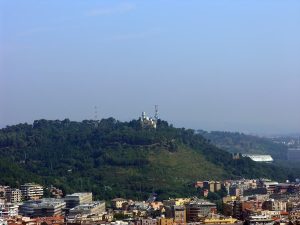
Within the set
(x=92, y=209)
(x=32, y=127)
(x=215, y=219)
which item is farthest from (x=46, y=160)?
(x=215, y=219)

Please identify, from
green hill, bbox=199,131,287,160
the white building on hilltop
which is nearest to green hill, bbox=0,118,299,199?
the white building on hilltop

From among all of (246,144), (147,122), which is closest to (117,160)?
(147,122)

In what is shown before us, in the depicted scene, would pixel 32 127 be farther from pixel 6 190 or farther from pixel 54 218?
pixel 54 218

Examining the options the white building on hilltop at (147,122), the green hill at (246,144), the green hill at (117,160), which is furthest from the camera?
the green hill at (246,144)

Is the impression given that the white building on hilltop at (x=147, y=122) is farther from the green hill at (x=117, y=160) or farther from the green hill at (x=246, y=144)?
the green hill at (x=246, y=144)

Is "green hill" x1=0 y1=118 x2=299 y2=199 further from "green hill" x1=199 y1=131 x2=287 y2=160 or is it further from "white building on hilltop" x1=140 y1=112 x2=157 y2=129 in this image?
"green hill" x1=199 y1=131 x2=287 y2=160

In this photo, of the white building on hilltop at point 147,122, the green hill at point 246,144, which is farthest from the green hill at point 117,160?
the green hill at point 246,144
